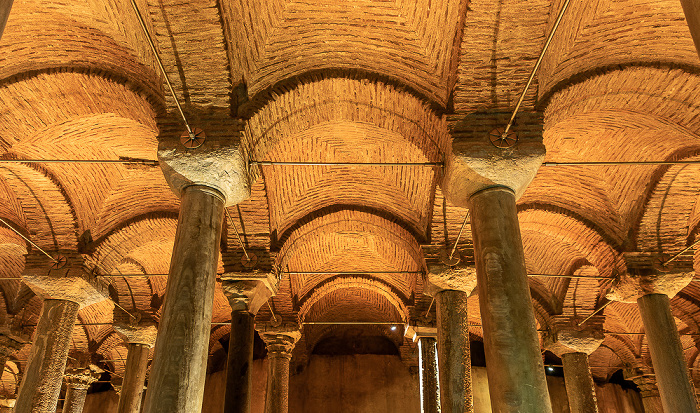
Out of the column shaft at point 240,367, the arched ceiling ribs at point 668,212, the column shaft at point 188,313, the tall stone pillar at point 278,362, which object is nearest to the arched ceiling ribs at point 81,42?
the column shaft at point 188,313

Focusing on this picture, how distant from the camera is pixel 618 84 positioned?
6.28m

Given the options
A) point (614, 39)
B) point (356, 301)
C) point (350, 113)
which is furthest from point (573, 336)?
point (350, 113)

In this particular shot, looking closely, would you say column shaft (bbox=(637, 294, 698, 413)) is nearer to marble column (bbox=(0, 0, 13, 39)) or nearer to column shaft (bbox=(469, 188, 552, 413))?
column shaft (bbox=(469, 188, 552, 413))

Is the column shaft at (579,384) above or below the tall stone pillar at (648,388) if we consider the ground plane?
below

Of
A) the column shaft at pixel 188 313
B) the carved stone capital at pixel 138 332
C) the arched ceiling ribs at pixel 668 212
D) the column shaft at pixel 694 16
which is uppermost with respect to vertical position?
the arched ceiling ribs at pixel 668 212

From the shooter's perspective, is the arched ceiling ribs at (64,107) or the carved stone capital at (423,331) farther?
the carved stone capital at (423,331)

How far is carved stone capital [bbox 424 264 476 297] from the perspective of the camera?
7.75m

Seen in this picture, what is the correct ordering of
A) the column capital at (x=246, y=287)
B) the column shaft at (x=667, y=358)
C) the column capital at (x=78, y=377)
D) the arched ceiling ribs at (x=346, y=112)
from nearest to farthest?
1. the arched ceiling ribs at (x=346, y=112)
2. the column shaft at (x=667, y=358)
3. the column capital at (x=246, y=287)
4. the column capital at (x=78, y=377)

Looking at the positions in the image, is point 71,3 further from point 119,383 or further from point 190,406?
point 119,383

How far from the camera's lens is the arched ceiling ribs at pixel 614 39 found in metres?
5.80

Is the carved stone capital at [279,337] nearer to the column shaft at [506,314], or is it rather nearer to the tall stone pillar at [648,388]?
the column shaft at [506,314]

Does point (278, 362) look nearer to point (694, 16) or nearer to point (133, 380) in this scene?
point (133, 380)

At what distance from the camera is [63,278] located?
26.6ft

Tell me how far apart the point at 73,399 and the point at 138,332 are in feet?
13.8
